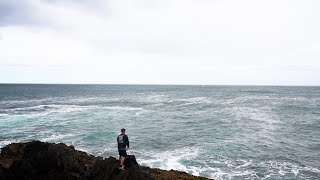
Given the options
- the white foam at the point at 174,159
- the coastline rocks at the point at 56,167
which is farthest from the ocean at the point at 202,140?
the coastline rocks at the point at 56,167

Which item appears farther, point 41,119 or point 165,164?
point 41,119

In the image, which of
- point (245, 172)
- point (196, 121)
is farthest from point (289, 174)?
point (196, 121)

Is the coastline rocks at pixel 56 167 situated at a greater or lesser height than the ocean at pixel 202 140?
greater

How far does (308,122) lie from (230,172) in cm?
2754

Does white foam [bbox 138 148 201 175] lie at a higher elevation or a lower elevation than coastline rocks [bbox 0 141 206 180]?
lower

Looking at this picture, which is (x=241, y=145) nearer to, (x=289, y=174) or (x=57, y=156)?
(x=289, y=174)

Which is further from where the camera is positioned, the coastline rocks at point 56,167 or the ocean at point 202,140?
the ocean at point 202,140

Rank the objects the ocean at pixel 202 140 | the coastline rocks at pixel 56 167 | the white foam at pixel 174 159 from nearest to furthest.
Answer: the coastline rocks at pixel 56 167 → the white foam at pixel 174 159 → the ocean at pixel 202 140

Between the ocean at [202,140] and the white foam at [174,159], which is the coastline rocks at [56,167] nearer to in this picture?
the white foam at [174,159]

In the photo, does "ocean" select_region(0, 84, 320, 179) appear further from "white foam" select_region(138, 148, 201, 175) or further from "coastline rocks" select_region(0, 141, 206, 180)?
"coastline rocks" select_region(0, 141, 206, 180)

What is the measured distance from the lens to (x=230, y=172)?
20.2 metres

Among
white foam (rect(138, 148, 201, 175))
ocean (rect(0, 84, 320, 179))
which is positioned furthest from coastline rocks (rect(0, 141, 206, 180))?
ocean (rect(0, 84, 320, 179))

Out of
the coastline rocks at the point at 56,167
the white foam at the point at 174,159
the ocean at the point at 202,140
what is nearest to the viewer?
the coastline rocks at the point at 56,167

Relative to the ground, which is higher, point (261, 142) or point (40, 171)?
point (40, 171)
